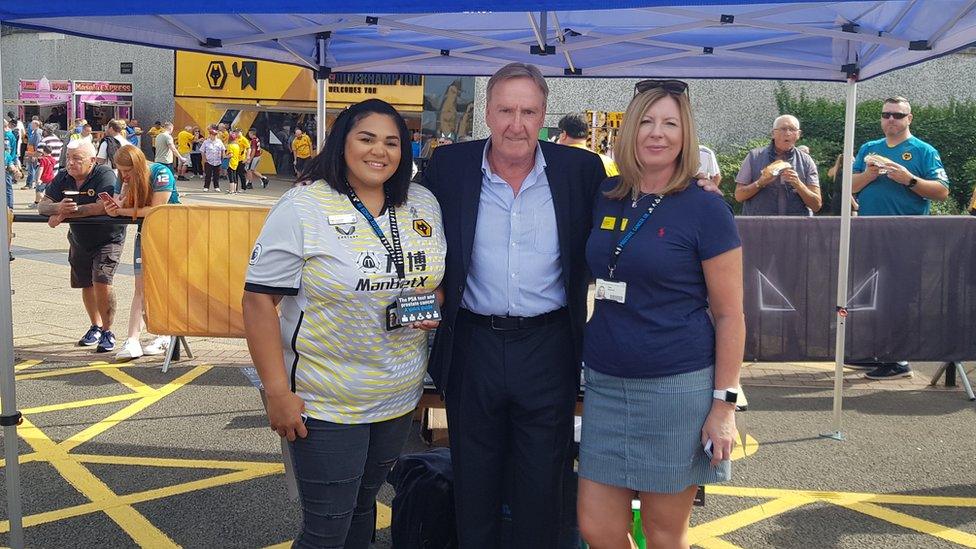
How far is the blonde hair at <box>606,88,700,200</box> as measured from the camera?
2701 mm

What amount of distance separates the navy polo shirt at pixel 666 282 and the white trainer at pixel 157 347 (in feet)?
18.5

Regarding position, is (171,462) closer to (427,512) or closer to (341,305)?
(427,512)

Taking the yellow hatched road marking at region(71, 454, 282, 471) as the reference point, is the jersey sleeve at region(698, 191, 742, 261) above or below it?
above

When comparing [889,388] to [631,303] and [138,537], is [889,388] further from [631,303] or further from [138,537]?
[138,537]

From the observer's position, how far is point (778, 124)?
7.36 meters

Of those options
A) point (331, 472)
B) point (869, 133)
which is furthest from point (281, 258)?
point (869, 133)

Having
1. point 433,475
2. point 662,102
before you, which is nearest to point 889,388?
point 433,475

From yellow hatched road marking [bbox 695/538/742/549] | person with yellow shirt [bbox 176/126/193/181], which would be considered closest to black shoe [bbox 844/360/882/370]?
yellow hatched road marking [bbox 695/538/742/549]

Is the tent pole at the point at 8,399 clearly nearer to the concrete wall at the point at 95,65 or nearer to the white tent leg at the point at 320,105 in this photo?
the white tent leg at the point at 320,105

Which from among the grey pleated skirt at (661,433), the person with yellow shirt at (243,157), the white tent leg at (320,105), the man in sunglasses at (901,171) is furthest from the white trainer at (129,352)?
the person with yellow shirt at (243,157)

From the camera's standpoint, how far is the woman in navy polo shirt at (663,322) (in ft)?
8.63

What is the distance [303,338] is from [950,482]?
3.88 m

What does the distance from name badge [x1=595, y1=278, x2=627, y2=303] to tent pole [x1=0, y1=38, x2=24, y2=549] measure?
2.28m

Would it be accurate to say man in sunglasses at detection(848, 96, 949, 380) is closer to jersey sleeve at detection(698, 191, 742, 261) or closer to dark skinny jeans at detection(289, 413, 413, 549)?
jersey sleeve at detection(698, 191, 742, 261)
